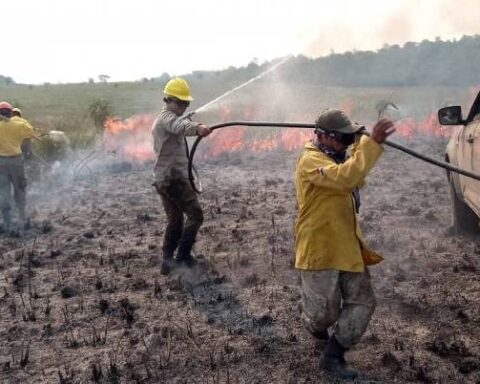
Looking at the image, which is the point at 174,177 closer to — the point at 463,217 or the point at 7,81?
the point at 463,217

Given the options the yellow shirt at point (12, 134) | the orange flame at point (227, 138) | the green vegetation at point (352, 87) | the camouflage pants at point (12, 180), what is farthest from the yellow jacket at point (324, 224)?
the green vegetation at point (352, 87)

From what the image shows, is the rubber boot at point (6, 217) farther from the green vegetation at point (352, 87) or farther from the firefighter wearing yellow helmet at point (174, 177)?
the green vegetation at point (352, 87)

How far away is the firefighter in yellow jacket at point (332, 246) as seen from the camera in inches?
135

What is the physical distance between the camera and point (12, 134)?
869cm

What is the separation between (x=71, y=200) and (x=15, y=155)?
7.20 ft

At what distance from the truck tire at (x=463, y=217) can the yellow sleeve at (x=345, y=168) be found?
373 cm

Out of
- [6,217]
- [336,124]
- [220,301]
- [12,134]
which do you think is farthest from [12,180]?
[336,124]

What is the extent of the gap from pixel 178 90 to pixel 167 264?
1.94 m

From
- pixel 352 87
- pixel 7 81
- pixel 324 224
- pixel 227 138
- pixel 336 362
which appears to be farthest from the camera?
pixel 7 81

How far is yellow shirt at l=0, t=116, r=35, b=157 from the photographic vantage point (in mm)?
8586

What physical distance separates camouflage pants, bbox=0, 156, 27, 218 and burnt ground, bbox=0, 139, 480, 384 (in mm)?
525

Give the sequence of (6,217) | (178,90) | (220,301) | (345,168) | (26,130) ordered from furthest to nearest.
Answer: (6,217) < (26,130) < (178,90) < (220,301) < (345,168)

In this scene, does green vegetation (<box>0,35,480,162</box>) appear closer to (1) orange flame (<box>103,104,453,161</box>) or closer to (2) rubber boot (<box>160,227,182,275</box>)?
(1) orange flame (<box>103,104,453,161</box>)

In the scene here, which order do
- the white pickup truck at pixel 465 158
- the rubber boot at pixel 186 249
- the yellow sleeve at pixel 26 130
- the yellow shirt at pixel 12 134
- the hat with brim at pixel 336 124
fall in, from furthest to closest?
the yellow sleeve at pixel 26 130 → the yellow shirt at pixel 12 134 → the rubber boot at pixel 186 249 → the white pickup truck at pixel 465 158 → the hat with brim at pixel 336 124
